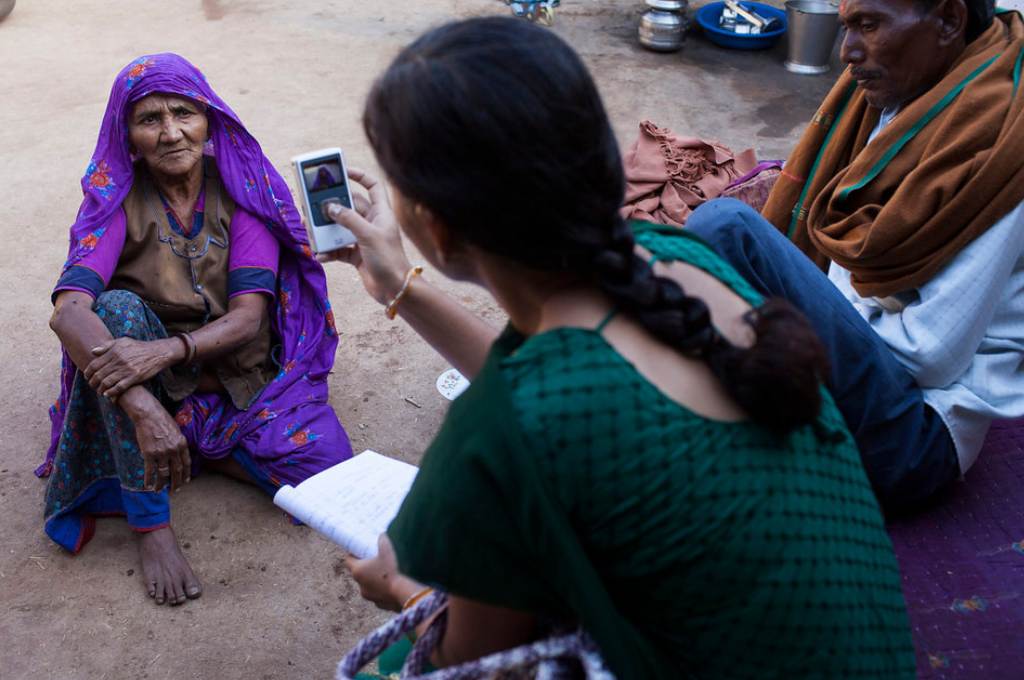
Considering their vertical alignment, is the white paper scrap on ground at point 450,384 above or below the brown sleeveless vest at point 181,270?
below

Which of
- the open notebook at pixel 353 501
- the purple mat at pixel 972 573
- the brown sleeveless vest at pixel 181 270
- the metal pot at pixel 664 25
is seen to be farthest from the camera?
the metal pot at pixel 664 25

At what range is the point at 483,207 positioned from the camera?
1126 millimetres

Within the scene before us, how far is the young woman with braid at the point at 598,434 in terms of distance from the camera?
1088 mm

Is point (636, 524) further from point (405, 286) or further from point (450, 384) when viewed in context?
point (450, 384)

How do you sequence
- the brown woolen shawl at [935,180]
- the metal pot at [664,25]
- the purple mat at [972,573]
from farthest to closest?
the metal pot at [664,25], the brown woolen shawl at [935,180], the purple mat at [972,573]

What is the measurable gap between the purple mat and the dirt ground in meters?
1.33

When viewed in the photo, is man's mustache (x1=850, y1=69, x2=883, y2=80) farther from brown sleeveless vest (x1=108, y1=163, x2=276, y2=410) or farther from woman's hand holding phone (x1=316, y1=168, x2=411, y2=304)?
brown sleeveless vest (x1=108, y1=163, x2=276, y2=410)

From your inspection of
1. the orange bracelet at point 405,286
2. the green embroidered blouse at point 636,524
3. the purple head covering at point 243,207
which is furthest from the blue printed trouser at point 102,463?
the green embroidered blouse at point 636,524

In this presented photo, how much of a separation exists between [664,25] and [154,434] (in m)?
4.92

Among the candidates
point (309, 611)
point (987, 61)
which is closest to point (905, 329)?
point (987, 61)

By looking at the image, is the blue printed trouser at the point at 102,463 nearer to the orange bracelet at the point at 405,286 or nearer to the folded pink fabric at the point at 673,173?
the orange bracelet at the point at 405,286

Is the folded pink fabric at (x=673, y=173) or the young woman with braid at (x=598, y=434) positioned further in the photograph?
the folded pink fabric at (x=673, y=173)

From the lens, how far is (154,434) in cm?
248

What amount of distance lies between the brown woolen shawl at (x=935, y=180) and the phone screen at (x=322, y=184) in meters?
1.22
